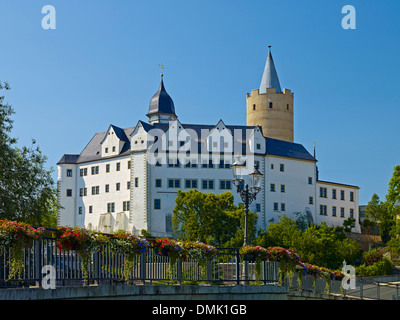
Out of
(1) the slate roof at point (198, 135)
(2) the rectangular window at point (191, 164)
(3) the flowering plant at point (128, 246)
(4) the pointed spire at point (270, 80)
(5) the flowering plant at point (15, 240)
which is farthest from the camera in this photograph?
(4) the pointed spire at point (270, 80)

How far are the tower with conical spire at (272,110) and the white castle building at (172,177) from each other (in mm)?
18312

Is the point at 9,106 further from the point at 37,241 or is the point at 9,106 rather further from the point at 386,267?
the point at 386,267

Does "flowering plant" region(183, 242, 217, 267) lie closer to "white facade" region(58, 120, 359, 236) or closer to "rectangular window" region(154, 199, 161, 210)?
"white facade" region(58, 120, 359, 236)

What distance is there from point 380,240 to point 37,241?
99040 millimetres

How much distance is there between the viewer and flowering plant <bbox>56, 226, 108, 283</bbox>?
18.8 m

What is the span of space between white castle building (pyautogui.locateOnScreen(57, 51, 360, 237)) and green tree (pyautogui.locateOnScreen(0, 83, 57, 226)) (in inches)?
2106

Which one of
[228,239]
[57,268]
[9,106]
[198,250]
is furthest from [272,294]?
[228,239]

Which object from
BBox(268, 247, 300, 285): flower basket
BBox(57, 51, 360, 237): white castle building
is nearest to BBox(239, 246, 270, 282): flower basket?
BBox(268, 247, 300, 285): flower basket

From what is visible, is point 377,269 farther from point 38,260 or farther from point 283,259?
point 38,260

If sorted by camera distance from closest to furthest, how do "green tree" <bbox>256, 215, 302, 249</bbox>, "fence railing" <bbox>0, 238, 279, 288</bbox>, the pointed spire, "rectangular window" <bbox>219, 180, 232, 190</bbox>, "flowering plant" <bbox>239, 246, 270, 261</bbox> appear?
1. "fence railing" <bbox>0, 238, 279, 288</bbox>
2. "flowering plant" <bbox>239, 246, 270, 261</bbox>
3. "green tree" <bbox>256, 215, 302, 249</bbox>
4. "rectangular window" <bbox>219, 180, 232, 190</bbox>
5. the pointed spire

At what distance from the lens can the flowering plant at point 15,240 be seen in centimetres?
1741

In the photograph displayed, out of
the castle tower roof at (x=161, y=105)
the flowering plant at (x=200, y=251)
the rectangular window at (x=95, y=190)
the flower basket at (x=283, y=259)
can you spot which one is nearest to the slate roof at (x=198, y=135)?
the rectangular window at (x=95, y=190)

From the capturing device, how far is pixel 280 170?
110 m

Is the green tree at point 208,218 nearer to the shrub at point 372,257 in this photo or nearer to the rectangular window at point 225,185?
the rectangular window at point 225,185
